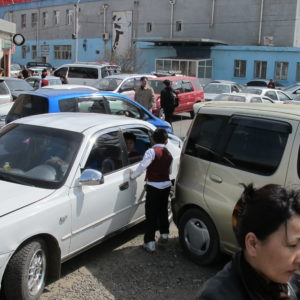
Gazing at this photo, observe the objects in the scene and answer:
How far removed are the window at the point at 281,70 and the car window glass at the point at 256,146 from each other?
34.5m

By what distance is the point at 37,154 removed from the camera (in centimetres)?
455

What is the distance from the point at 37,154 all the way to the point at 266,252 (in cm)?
344

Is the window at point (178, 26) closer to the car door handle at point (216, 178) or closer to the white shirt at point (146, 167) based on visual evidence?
the white shirt at point (146, 167)

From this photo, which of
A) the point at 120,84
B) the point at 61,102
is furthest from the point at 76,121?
the point at 120,84

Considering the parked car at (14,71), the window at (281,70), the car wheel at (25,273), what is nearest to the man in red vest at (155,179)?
the car wheel at (25,273)

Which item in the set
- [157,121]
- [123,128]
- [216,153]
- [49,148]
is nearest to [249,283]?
[216,153]

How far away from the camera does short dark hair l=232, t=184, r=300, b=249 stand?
1.46m

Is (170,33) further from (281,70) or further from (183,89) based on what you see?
(183,89)

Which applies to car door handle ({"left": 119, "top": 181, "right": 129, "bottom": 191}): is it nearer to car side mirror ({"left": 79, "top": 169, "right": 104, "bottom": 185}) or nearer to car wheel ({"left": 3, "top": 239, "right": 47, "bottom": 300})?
car side mirror ({"left": 79, "top": 169, "right": 104, "bottom": 185})

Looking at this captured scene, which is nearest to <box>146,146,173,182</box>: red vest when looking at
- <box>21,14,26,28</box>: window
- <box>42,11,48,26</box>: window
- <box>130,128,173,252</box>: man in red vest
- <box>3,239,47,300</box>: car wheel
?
<box>130,128,173,252</box>: man in red vest

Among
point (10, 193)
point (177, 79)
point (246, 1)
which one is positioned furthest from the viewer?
point (246, 1)

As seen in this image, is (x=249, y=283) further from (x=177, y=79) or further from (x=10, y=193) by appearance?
(x=177, y=79)

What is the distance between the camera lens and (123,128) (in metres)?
5.24

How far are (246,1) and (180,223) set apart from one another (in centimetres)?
4002
